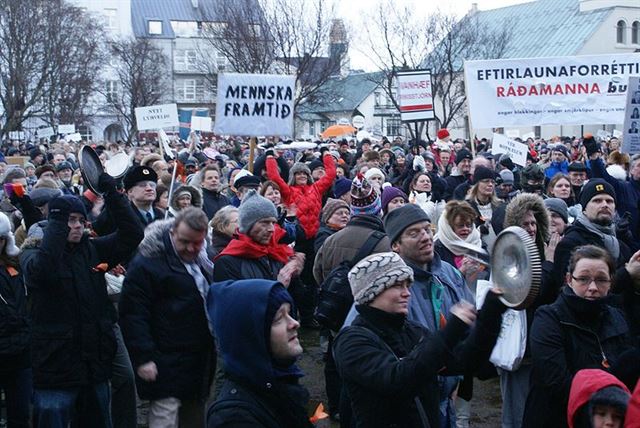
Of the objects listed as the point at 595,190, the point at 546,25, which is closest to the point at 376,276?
the point at 595,190

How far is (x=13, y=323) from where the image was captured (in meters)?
6.27

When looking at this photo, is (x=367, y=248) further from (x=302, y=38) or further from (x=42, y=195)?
(x=302, y=38)

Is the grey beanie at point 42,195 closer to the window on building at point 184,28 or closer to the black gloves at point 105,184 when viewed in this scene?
the black gloves at point 105,184

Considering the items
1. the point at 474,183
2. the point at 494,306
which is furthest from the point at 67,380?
the point at 474,183

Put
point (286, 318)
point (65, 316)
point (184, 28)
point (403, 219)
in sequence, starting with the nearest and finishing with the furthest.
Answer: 1. point (286, 318)
2. point (403, 219)
3. point (65, 316)
4. point (184, 28)

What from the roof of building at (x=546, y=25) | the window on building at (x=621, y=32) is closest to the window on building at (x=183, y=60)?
the roof of building at (x=546, y=25)

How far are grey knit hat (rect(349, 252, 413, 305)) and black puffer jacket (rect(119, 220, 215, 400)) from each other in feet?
6.06

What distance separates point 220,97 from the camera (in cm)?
1108

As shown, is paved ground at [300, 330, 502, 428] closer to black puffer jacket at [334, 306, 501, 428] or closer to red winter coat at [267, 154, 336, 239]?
red winter coat at [267, 154, 336, 239]

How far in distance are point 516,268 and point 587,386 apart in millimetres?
1273

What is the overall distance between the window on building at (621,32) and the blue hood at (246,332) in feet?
241

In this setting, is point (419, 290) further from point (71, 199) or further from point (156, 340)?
point (71, 199)

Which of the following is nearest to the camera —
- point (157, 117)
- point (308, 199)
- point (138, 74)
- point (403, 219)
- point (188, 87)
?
point (403, 219)

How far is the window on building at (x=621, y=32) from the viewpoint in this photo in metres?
72.1
